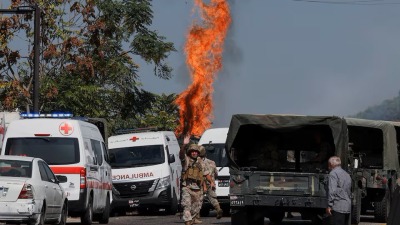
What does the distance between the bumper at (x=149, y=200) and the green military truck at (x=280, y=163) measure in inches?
322

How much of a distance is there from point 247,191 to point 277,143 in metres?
2.83

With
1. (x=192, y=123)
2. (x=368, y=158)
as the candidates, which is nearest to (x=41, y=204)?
(x=368, y=158)

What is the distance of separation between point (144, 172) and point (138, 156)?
0.57m

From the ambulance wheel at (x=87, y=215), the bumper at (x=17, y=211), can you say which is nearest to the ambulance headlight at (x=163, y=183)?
the ambulance wheel at (x=87, y=215)

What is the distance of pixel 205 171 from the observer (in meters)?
25.5

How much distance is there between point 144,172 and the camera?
34.8 m

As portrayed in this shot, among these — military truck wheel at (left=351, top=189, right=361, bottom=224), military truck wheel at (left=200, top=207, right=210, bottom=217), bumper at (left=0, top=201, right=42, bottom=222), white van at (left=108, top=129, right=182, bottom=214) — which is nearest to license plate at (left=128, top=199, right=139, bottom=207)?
white van at (left=108, top=129, right=182, bottom=214)

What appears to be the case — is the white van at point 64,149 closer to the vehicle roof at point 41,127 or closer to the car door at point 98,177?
the vehicle roof at point 41,127

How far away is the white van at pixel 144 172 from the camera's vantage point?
113 feet

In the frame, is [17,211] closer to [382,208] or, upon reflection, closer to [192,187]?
[192,187]

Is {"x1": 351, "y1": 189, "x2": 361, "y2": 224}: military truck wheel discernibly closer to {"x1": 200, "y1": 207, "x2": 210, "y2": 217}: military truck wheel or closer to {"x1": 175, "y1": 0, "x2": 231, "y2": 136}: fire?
{"x1": 200, "y1": 207, "x2": 210, "y2": 217}: military truck wheel

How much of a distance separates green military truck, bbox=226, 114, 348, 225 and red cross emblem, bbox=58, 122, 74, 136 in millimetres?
3423

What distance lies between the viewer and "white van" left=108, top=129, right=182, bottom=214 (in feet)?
113

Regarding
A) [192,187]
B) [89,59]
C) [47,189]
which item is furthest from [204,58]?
[47,189]
